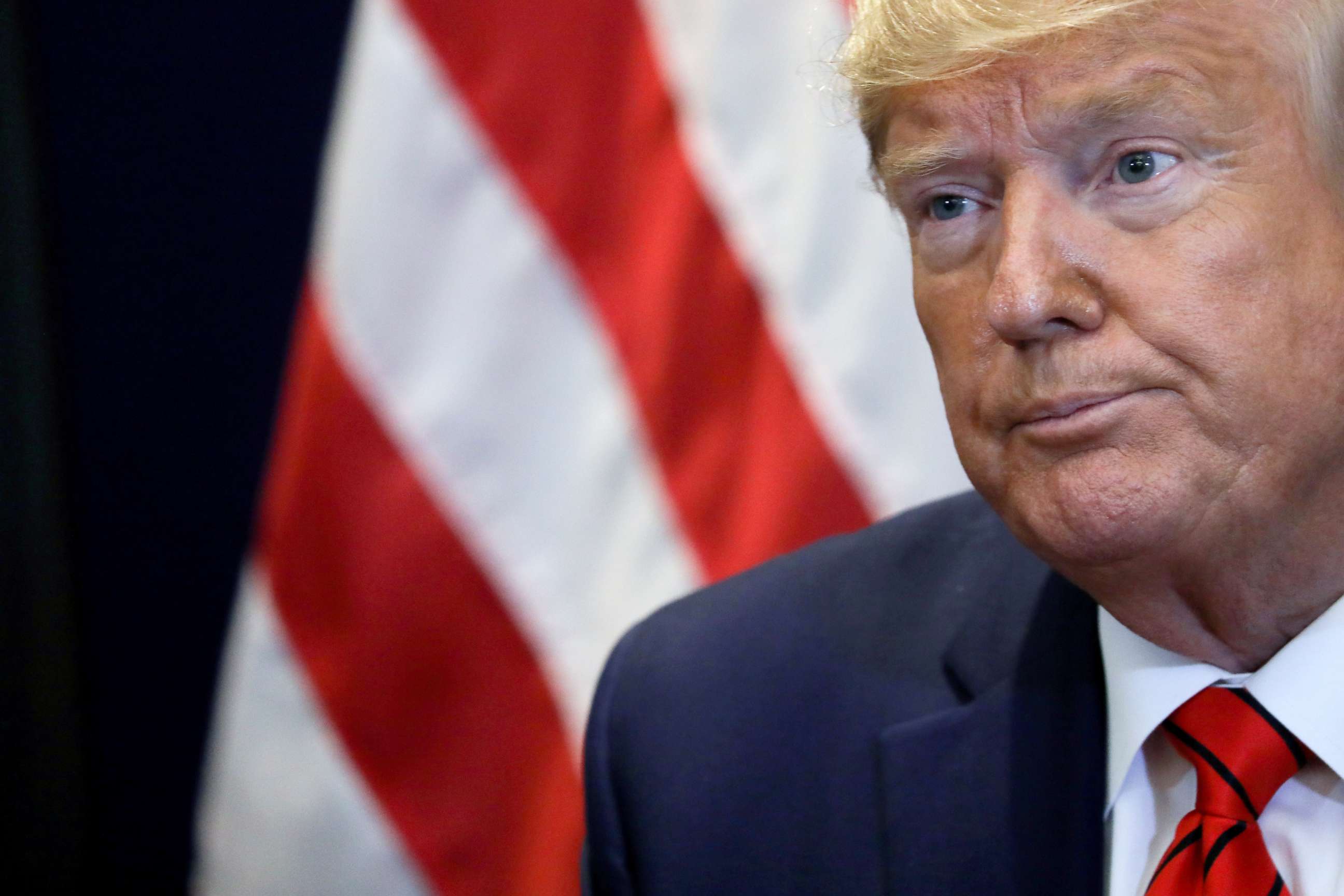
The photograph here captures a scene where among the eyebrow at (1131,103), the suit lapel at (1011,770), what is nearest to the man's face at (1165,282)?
the eyebrow at (1131,103)

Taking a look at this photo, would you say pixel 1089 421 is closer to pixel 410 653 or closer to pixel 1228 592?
pixel 1228 592

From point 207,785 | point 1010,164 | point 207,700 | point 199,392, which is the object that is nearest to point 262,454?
point 199,392

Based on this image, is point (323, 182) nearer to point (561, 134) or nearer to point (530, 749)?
point (561, 134)

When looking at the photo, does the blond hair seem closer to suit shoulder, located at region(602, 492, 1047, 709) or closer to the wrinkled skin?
the wrinkled skin

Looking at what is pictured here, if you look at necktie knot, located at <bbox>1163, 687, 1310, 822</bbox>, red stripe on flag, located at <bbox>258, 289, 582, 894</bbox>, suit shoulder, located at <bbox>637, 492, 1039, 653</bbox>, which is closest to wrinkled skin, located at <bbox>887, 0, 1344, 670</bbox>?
necktie knot, located at <bbox>1163, 687, 1310, 822</bbox>

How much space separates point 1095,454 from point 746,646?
1.54 ft

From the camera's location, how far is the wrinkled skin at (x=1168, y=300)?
3.22ft

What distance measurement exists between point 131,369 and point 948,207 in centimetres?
Result: 136

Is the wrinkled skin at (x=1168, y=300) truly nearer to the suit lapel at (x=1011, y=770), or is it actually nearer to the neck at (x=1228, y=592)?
the neck at (x=1228, y=592)

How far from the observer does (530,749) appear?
1796 mm

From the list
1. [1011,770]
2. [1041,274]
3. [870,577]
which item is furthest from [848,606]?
[1041,274]

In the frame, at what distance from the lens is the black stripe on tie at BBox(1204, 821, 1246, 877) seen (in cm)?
104

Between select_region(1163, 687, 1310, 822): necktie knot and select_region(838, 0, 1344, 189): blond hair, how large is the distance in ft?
1.29

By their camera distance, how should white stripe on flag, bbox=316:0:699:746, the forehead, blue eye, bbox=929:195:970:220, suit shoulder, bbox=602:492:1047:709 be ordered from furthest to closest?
white stripe on flag, bbox=316:0:699:746 < suit shoulder, bbox=602:492:1047:709 < blue eye, bbox=929:195:970:220 < the forehead
